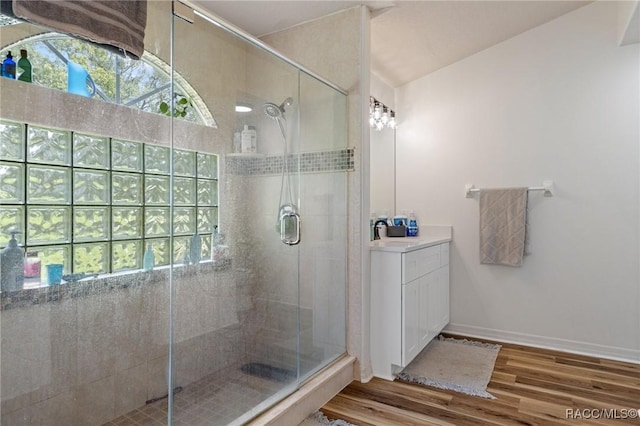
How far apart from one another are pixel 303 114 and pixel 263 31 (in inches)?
34.5

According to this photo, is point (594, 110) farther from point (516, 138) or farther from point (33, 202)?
point (33, 202)

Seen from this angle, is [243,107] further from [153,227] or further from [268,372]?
[268,372]

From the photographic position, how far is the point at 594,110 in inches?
112

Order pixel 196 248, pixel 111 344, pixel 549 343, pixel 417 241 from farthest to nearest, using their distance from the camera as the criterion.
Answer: pixel 549 343
pixel 417 241
pixel 111 344
pixel 196 248

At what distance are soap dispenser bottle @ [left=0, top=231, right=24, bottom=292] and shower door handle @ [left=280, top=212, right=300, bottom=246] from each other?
117 cm

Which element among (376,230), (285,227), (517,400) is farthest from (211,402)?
(376,230)

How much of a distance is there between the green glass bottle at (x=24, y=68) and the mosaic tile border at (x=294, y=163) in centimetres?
84

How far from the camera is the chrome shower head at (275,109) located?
6.69 feet

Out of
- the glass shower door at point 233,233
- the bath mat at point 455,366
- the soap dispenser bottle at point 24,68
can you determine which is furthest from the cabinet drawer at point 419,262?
the soap dispenser bottle at point 24,68

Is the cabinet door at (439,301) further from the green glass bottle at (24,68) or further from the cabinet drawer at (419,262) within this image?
the green glass bottle at (24,68)

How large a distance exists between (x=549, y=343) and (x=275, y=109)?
2780 millimetres

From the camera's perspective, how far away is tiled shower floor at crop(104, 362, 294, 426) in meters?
1.65

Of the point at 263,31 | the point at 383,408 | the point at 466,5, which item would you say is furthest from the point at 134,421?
the point at 466,5

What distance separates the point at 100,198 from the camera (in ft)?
6.04
